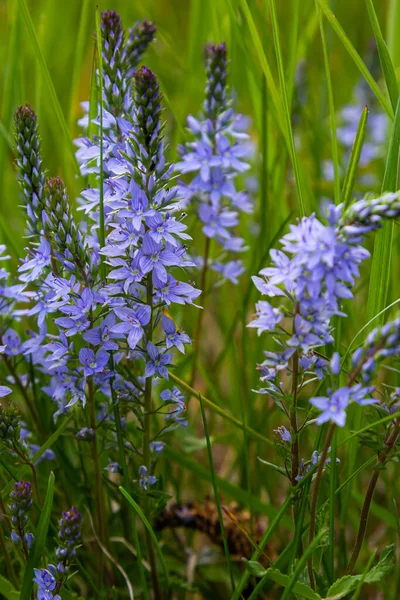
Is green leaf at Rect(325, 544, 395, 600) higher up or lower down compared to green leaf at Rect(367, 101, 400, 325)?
lower down

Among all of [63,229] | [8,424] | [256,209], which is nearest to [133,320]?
[63,229]

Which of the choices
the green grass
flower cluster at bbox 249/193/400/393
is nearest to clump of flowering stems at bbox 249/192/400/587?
flower cluster at bbox 249/193/400/393

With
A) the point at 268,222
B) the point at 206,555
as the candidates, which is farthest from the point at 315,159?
the point at 206,555

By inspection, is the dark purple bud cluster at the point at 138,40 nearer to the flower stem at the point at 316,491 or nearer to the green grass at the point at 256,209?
the green grass at the point at 256,209

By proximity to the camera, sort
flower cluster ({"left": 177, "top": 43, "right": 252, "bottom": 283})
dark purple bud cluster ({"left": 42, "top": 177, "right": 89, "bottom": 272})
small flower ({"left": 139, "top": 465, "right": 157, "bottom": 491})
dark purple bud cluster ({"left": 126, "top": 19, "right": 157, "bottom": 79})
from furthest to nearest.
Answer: flower cluster ({"left": 177, "top": 43, "right": 252, "bottom": 283}) < dark purple bud cluster ({"left": 126, "top": 19, "right": 157, "bottom": 79}) < small flower ({"left": 139, "top": 465, "right": 157, "bottom": 491}) < dark purple bud cluster ({"left": 42, "top": 177, "right": 89, "bottom": 272})

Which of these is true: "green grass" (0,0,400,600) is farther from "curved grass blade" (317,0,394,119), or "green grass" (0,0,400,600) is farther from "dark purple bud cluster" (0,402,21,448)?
"dark purple bud cluster" (0,402,21,448)

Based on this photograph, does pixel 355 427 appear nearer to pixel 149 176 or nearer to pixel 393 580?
pixel 393 580

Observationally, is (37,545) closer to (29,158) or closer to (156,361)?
(156,361)
